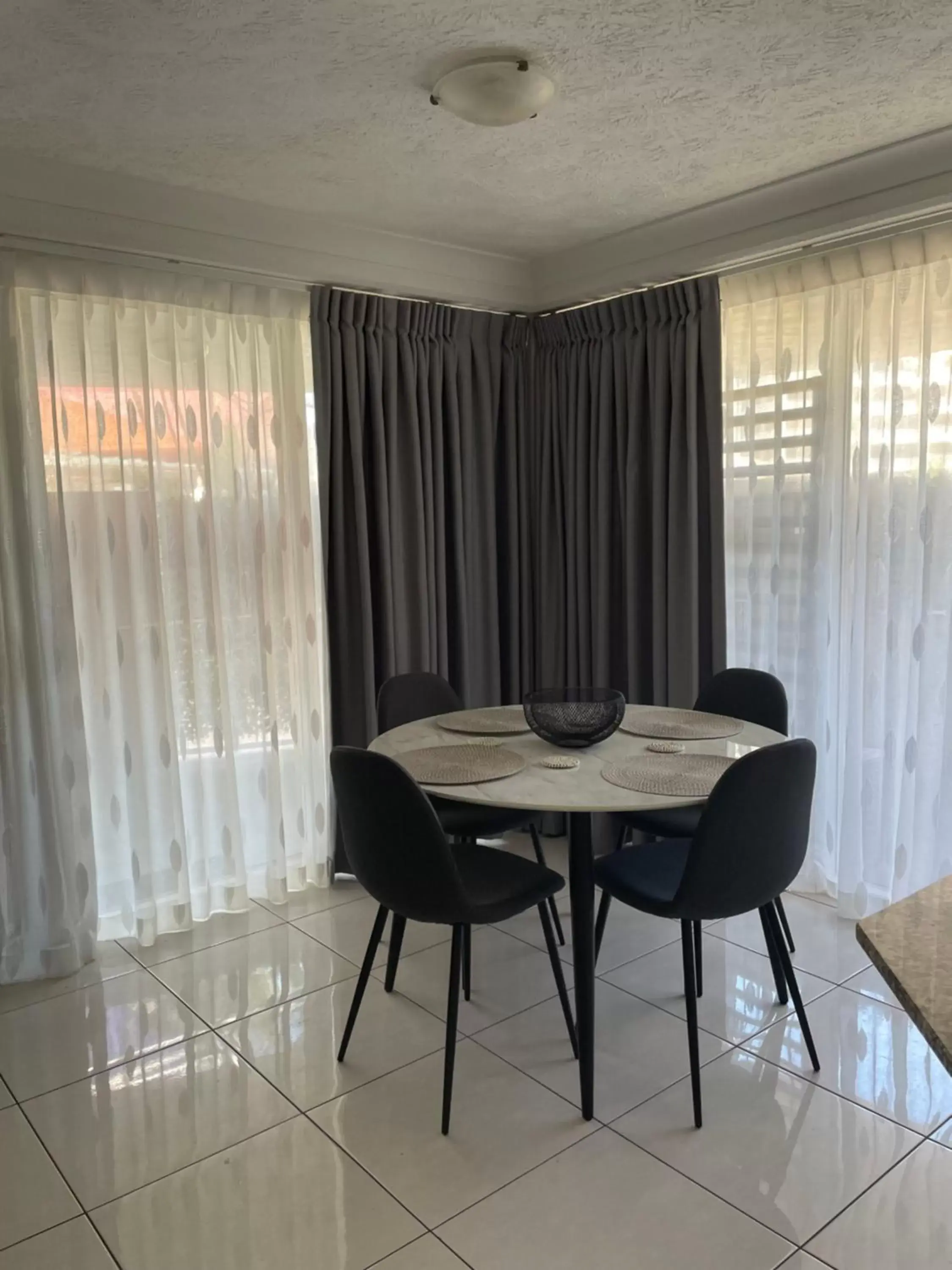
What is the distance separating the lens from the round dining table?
213cm

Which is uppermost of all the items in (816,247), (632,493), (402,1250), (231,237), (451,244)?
(451,244)

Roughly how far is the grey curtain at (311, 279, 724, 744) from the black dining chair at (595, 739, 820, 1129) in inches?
51.6

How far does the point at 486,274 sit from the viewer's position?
388cm

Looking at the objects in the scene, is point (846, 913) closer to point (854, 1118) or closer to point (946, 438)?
point (854, 1118)

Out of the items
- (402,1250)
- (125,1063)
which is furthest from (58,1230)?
(402,1250)

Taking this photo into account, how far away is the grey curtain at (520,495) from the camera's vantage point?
11.5 ft

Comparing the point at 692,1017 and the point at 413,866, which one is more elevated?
the point at 413,866

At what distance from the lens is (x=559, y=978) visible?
252 cm

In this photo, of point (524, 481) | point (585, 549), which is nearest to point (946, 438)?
point (585, 549)

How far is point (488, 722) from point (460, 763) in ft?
1.53

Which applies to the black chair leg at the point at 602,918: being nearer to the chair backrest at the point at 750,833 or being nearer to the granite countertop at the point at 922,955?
the chair backrest at the point at 750,833

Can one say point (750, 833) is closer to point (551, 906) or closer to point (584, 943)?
point (584, 943)

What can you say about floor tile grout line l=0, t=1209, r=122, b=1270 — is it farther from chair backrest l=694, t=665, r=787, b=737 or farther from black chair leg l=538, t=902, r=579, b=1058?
chair backrest l=694, t=665, r=787, b=737

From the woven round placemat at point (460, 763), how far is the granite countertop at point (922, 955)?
120 cm
